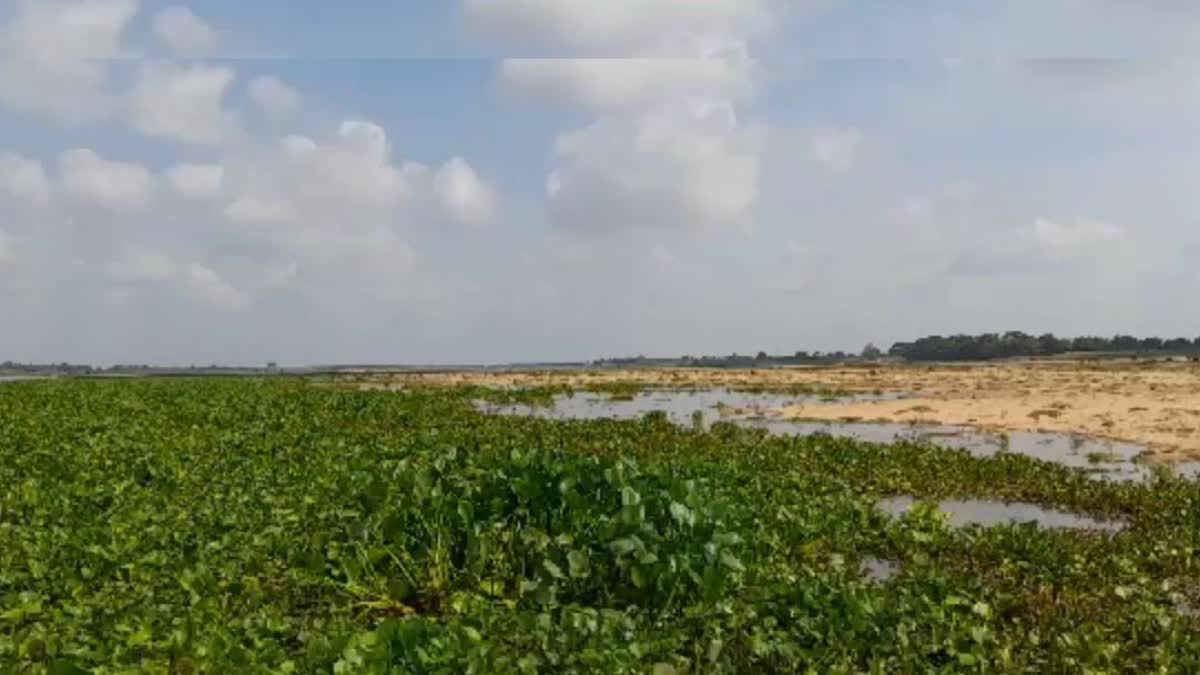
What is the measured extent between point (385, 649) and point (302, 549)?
4124mm

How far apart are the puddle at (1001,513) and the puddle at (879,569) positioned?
7.86ft

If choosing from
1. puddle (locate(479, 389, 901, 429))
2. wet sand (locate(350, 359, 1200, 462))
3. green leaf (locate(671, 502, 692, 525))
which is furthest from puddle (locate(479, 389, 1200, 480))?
green leaf (locate(671, 502, 692, 525))

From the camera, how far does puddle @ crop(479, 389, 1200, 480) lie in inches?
790

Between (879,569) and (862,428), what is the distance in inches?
690

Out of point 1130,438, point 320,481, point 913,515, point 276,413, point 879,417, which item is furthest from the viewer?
point 879,417

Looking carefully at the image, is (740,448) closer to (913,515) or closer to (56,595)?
(913,515)

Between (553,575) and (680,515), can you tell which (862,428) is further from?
(553,575)

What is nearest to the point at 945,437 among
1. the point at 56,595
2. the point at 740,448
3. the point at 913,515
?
the point at 740,448

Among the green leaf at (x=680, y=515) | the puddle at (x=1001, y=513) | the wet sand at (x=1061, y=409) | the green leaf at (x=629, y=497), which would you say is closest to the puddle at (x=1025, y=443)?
the wet sand at (x=1061, y=409)

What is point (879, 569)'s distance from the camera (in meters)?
10.4

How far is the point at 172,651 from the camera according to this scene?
5.98m

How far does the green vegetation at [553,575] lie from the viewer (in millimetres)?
6402

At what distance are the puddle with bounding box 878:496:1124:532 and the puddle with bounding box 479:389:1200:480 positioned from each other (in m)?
3.21

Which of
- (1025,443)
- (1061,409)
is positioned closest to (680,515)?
(1025,443)
